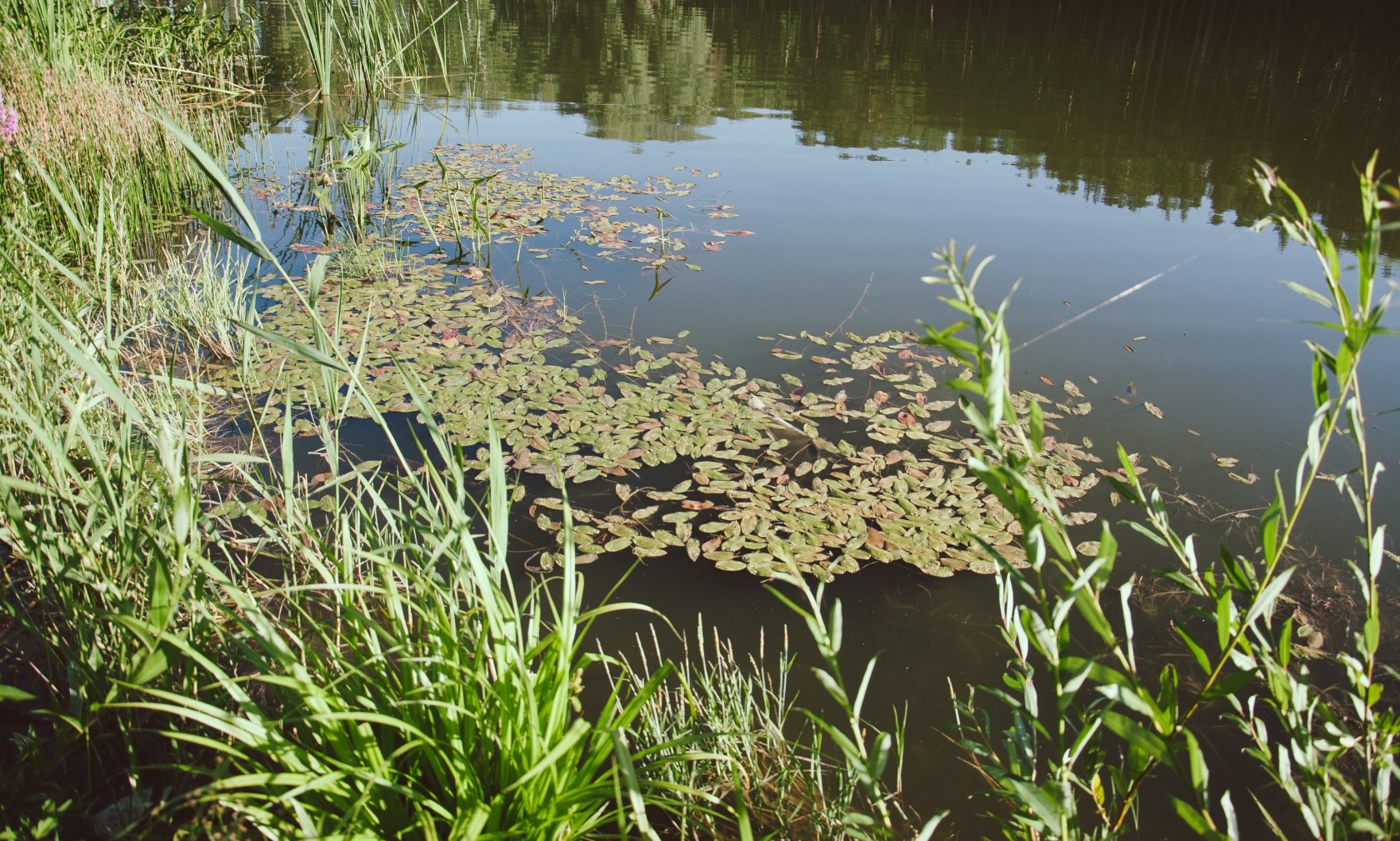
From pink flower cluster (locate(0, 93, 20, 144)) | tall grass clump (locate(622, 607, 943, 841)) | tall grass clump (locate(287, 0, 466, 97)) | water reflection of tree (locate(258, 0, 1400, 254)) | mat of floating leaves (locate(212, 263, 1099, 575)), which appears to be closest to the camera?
tall grass clump (locate(622, 607, 943, 841))

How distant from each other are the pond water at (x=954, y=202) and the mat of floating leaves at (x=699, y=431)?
0.41 ft

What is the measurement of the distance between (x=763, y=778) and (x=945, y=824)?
0.43m

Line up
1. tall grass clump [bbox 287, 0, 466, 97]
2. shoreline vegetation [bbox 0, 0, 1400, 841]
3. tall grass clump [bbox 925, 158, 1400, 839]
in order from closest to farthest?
tall grass clump [bbox 925, 158, 1400, 839] < shoreline vegetation [bbox 0, 0, 1400, 841] < tall grass clump [bbox 287, 0, 466, 97]

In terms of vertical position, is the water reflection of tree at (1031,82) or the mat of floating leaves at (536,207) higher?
the water reflection of tree at (1031,82)

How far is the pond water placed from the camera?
2.59m

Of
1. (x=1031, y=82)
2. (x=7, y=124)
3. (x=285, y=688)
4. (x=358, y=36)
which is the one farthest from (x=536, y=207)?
(x=1031, y=82)

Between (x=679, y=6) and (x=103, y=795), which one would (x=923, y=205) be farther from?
(x=679, y=6)

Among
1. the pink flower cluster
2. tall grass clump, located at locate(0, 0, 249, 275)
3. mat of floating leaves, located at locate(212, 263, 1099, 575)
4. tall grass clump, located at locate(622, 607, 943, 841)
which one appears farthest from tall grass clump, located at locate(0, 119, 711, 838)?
the pink flower cluster

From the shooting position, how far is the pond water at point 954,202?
8.51ft

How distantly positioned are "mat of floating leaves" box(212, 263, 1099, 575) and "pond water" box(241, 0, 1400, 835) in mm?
125

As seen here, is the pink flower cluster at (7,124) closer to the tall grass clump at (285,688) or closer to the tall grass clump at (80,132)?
the tall grass clump at (80,132)

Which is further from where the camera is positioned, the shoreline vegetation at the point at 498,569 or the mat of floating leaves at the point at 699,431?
the mat of floating leaves at the point at 699,431

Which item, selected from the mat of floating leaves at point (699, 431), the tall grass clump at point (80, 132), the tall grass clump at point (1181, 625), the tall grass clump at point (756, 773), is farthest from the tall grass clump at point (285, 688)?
the tall grass clump at point (80, 132)

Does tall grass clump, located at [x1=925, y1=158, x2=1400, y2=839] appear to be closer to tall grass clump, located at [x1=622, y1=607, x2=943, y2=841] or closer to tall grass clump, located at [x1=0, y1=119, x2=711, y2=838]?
tall grass clump, located at [x1=622, y1=607, x2=943, y2=841]
